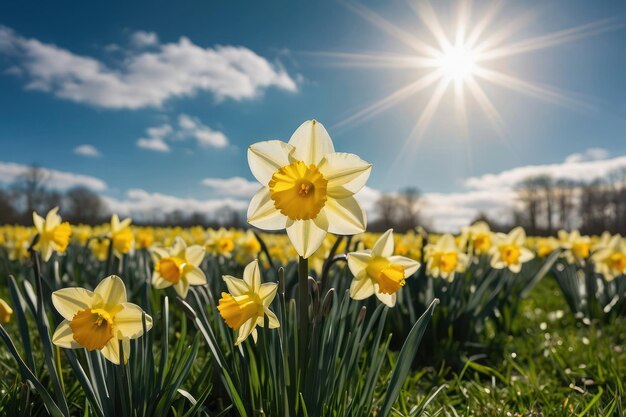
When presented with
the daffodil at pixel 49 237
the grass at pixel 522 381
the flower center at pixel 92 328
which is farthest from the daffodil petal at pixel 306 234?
the daffodil at pixel 49 237

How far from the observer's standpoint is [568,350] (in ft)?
12.8

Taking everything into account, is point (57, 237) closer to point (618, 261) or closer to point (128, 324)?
point (128, 324)

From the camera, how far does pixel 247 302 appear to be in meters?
1.68

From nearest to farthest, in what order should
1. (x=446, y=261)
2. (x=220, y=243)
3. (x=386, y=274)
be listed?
(x=386, y=274)
(x=446, y=261)
(x=220, y=243)

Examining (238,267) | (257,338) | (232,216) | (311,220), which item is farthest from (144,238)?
(232,216)

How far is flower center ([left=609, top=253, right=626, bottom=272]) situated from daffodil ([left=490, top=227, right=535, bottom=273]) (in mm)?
A: 1521

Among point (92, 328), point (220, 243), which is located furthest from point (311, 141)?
point (220, 243)

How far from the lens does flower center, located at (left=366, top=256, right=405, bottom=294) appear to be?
180 cm

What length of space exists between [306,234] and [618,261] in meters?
4.63

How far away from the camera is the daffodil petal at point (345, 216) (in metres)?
1.56

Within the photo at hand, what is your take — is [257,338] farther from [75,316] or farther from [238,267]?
[238,267]

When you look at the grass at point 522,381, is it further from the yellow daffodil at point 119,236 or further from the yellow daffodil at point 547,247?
the yellow daffodil at point 547,247

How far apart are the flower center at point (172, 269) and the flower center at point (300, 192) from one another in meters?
1.13

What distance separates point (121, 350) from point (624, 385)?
3046 millimetres
